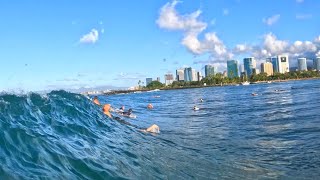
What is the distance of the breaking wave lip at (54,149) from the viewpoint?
940 centimetres

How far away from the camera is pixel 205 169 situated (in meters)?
13.0

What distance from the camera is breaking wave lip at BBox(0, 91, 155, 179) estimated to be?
940 cm

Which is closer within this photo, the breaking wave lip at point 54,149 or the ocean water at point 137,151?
the breaking wave lip at point 54,149

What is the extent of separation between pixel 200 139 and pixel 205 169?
7607 mm

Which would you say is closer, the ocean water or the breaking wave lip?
the breaking wave lip

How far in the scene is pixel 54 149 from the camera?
11.4 meters

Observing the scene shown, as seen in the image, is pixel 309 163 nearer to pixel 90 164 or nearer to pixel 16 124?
pixel 90 164

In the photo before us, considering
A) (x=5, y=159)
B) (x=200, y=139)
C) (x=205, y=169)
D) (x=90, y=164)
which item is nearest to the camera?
(x=5, y=159)

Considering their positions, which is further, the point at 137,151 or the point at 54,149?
the point at 137,151

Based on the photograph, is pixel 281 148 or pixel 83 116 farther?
pixel 83 116

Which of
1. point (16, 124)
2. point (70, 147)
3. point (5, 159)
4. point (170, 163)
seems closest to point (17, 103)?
point (16, 124)

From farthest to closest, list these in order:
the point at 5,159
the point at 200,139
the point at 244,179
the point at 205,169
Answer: the point at 200,139 → the point at 205,169 → the point at 244,179 → the point at 5,159

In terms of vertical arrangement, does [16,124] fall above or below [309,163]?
above

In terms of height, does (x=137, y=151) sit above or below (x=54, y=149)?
below
